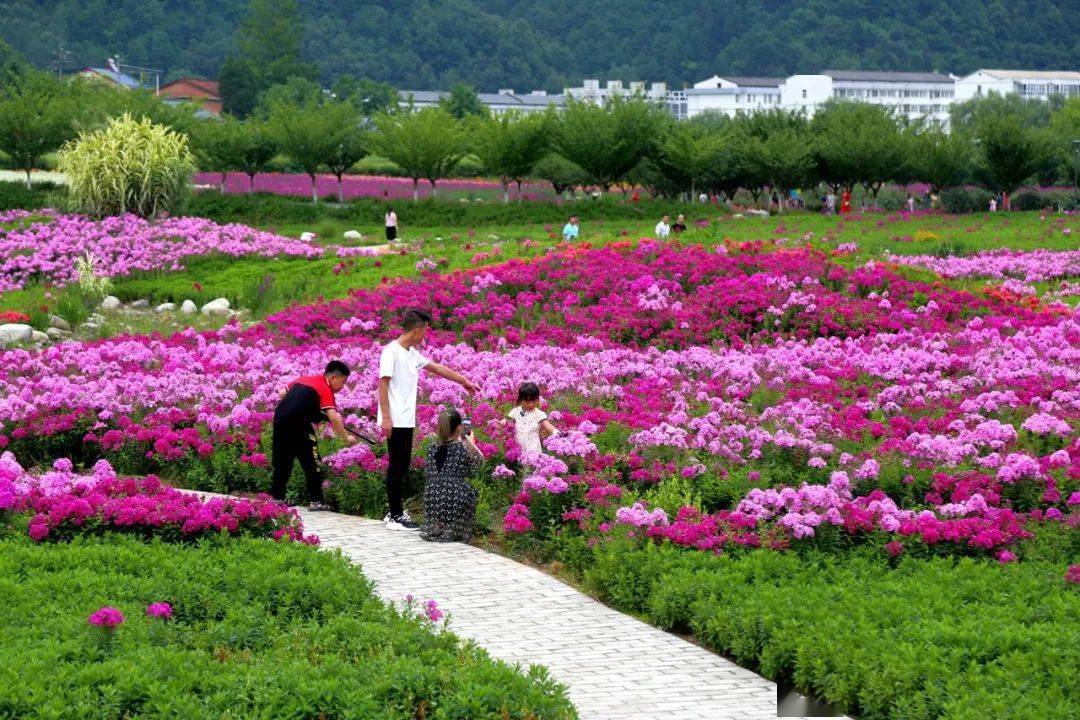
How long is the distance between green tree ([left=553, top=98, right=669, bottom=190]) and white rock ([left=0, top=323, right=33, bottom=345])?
32086 mm

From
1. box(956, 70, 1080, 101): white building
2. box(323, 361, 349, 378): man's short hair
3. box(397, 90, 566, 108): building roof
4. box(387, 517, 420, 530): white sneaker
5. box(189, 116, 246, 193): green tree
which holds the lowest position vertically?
box(387, 517, 420, 530): white sneaker

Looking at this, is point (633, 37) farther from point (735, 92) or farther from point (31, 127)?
point (31, 127)

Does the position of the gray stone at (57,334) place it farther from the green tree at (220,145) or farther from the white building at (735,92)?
the white building at (735,92)

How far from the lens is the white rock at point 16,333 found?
19.7 metres

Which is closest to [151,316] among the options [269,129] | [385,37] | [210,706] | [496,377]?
[496,377]

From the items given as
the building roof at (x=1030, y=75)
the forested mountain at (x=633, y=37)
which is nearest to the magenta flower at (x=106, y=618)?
the forested mountain at (x=633, y=37)

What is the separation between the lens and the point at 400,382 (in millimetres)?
11289

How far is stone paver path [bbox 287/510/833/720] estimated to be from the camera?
25.1 feet

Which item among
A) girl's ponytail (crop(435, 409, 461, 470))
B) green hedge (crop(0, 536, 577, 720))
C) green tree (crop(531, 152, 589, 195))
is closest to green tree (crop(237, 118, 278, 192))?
green tree (crop(531, 152, 589, 195))

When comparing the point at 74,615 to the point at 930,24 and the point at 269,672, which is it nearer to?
the point at 269,672

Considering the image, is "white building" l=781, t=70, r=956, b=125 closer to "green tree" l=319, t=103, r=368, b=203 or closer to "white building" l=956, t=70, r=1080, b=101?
"white building" l=956, t=70, r=1080, b=101

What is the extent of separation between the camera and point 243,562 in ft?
30.4

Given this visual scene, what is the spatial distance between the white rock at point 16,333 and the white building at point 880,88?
135 m

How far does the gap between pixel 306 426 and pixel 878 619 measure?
18.2 feet
